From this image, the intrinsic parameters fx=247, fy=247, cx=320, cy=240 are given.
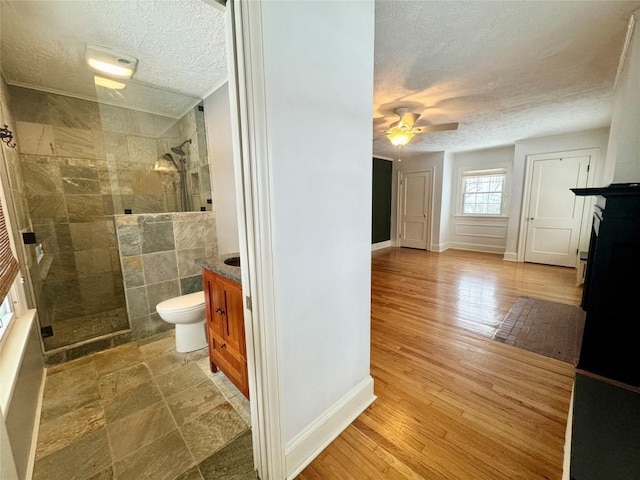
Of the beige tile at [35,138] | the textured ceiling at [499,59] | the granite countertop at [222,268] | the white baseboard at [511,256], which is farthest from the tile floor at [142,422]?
the white baseboard at [511,256]

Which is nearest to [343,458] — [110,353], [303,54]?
[303,54]

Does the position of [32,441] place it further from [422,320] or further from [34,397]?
[422,320]

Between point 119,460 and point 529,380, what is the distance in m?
2.60

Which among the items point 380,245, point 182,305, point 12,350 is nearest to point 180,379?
point 182,305

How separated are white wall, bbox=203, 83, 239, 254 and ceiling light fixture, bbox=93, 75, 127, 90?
748mm

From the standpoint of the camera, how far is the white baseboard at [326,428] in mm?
1186

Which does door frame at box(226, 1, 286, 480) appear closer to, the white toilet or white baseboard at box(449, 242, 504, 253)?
the white toilet

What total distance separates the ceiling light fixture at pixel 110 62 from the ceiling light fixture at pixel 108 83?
126 mm

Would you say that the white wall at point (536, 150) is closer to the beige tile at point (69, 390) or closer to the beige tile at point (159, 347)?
the beige tile at point (159, 347)

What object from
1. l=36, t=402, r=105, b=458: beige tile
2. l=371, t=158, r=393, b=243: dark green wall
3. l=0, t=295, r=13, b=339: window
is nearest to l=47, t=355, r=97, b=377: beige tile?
l=36, t=402, r=105, b=458: beige tile

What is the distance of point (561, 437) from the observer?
1.35 m

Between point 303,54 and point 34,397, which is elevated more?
point 303,54

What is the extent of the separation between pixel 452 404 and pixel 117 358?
2.63 metres

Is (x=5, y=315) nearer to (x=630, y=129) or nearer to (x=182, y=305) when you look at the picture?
(x=182, y=305)
